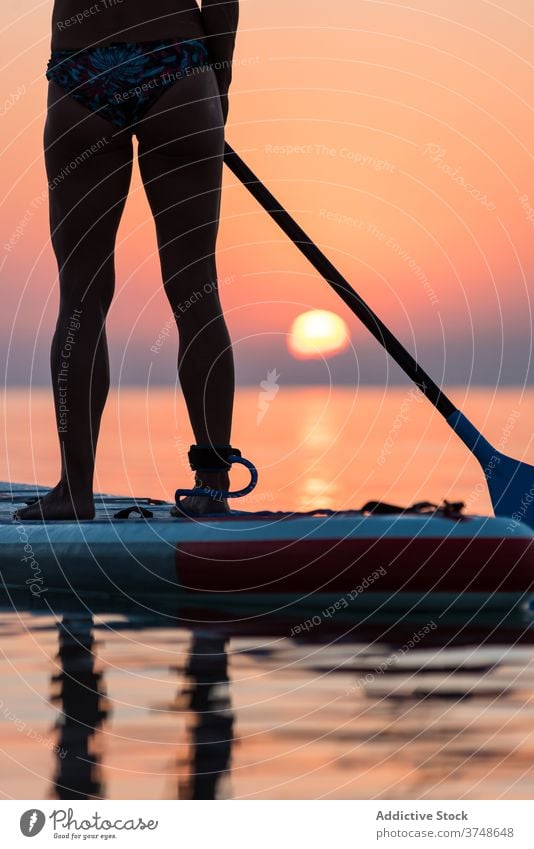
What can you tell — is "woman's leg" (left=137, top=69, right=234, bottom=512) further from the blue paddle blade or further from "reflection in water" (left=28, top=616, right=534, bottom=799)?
"reflection in water" (left=28, top=616, right=534, bottom=799)

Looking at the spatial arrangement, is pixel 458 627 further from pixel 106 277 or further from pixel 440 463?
pixel 440 463

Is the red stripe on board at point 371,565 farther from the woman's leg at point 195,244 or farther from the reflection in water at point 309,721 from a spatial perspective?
the woman's leg at point 195,244

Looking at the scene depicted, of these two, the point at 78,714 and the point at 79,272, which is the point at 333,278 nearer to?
the point at 79,272

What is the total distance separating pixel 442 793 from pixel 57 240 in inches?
155

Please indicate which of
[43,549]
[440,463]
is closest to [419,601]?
[43,549]

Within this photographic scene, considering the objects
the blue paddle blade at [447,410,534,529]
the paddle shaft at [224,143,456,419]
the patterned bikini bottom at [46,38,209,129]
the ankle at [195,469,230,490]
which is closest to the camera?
the patterned bikini bottom at [46,38,209,129]

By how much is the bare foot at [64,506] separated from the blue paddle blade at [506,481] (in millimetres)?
1733

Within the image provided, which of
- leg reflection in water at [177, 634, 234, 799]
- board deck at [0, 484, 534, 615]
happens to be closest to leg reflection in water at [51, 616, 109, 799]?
leg reflection in water at [177, 634, 234, 799]

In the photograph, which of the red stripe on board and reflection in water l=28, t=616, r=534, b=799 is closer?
reflection in water l=28, t=616, r=534, b=799

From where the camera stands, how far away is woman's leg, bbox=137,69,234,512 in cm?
627

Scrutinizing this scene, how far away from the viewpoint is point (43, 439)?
21.7 metres
